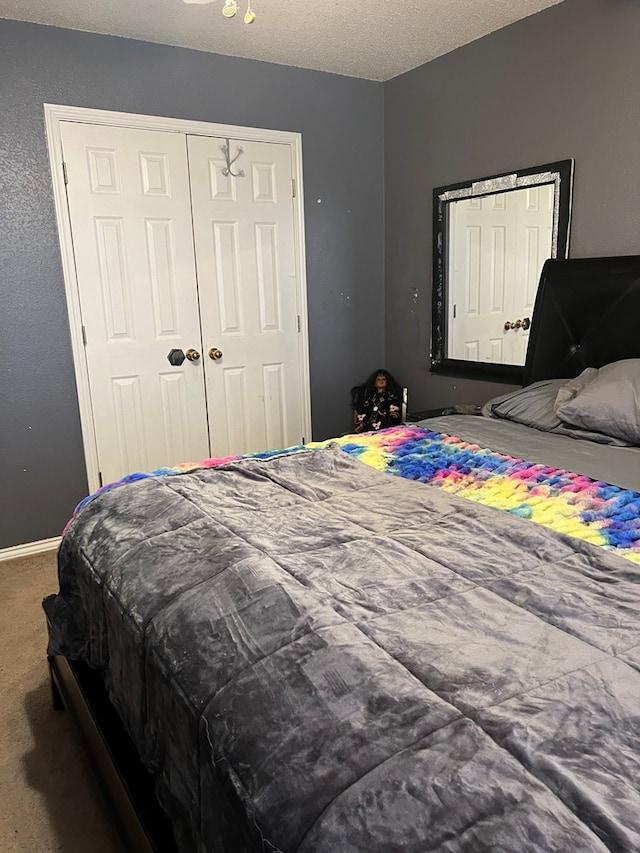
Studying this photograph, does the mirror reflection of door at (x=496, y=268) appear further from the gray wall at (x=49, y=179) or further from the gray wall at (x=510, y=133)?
the gray wall at (x=49, y=179)

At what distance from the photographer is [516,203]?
3246 millimetres

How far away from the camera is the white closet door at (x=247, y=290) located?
11.6 ft

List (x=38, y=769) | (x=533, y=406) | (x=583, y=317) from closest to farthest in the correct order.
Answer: (x=38, y=769) → (x=533, y=406) → (x=583, y=317)

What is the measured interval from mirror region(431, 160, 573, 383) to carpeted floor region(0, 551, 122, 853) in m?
2.59

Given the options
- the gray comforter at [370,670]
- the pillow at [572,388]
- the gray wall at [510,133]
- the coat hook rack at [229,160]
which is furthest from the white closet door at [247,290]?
the gray comforter at [370,670]

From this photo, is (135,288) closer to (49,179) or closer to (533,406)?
(49,179)

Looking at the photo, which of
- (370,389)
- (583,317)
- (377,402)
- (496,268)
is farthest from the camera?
(370,389)

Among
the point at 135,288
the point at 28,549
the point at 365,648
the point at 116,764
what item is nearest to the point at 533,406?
the point at 365,648

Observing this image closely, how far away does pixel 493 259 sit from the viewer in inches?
133

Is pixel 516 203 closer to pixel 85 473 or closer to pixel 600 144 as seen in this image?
pixel 600 144

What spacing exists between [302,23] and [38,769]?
129 inches

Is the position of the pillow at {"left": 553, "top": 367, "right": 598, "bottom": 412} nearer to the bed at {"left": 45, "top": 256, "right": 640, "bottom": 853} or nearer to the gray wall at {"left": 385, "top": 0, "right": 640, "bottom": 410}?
the bed at {"left": 45, "top": 256, "right": 640, "bottom": 853}

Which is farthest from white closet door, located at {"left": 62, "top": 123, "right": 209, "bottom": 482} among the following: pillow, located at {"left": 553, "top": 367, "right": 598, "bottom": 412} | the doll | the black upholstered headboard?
pillow, located at {"left": 553, "top": 367, "right": 598, "bottom": 412}

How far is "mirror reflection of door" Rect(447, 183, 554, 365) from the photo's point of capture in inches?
124
